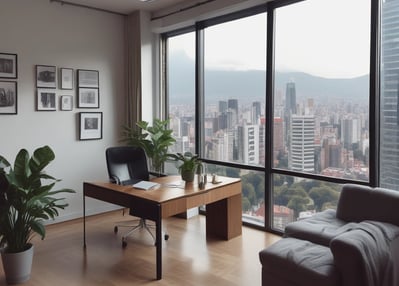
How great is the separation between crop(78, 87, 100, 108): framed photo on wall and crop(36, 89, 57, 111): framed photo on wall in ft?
1.23

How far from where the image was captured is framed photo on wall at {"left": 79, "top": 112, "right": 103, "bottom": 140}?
520 centimetres

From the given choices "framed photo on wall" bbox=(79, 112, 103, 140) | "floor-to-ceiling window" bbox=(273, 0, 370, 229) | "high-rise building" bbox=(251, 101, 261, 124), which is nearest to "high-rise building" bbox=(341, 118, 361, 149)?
"floor-to-ceiling window" bbox=(273, 0, 370, 229)

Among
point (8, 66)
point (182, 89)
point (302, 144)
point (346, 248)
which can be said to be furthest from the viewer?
point (182, 89)

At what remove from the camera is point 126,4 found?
5.11m

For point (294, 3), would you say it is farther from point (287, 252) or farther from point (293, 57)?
point (287, 252)

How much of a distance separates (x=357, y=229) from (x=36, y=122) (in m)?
4.05

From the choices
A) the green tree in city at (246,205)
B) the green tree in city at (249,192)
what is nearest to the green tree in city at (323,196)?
the green tree in city at (249,192)

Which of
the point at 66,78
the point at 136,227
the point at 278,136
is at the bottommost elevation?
the point at 136,227

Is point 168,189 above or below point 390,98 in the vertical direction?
below

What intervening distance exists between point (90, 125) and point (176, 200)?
250 cm

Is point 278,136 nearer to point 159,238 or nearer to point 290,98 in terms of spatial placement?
point 290,98

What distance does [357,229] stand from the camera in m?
2.60

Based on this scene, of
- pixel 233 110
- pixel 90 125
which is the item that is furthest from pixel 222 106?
pixel 90 125

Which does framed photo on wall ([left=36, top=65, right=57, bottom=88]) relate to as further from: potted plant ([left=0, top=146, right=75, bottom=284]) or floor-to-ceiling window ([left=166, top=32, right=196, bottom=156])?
potted plant ([left=0, top=146, right=75, bottom=284])
